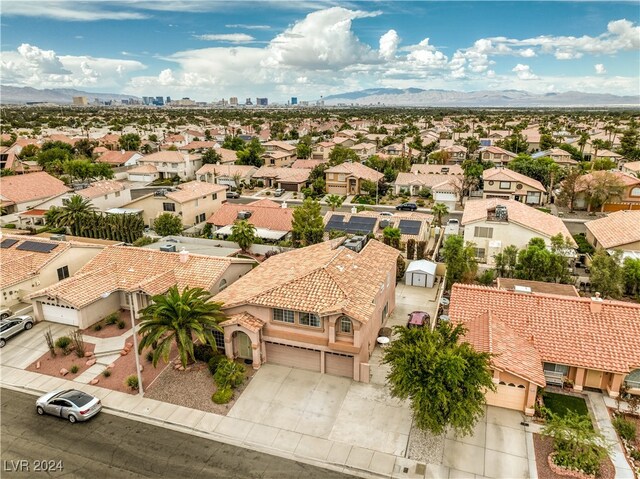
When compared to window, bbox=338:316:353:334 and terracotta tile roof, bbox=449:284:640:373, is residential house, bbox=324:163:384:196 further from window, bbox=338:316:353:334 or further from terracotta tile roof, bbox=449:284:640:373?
window, bbox=338:316:353:334

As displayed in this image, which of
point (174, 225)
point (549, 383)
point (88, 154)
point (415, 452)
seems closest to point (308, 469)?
point (415, 452)

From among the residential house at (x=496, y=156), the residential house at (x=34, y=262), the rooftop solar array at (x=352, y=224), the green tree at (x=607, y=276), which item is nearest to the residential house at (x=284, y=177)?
the rooftop solar array at (x=352, y=224)

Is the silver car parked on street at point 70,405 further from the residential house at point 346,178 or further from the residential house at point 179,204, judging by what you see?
the residential house at point 346,178

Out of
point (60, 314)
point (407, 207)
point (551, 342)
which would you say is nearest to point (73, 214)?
point (60, 314)

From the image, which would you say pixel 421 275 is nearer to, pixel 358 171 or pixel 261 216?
pixel 261 216

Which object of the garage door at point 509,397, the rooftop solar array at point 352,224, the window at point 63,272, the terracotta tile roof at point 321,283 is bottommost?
the garage door at point 509,397

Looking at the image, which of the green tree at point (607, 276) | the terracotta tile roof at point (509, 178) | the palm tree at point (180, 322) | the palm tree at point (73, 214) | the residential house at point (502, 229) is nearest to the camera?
the palm tree at point (180, 322)

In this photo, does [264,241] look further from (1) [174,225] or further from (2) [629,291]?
(2) [629,291]

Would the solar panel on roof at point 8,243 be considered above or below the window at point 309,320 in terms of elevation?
above
